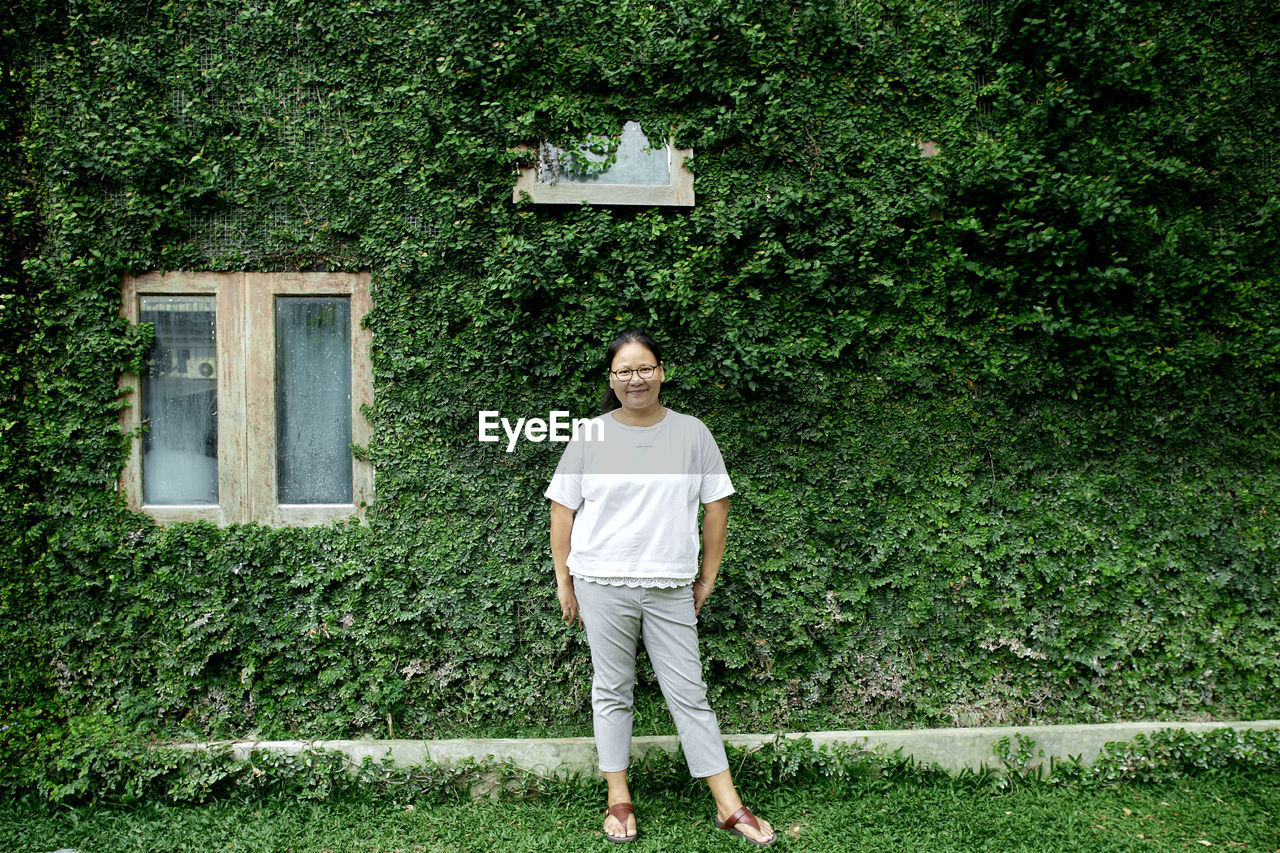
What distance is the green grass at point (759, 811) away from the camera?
3012mm

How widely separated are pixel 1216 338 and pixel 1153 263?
1.91 ft

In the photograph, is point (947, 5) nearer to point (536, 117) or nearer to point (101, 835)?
point (536, 117)

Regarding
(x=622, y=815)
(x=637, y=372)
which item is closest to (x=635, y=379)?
(x=637, y=372)

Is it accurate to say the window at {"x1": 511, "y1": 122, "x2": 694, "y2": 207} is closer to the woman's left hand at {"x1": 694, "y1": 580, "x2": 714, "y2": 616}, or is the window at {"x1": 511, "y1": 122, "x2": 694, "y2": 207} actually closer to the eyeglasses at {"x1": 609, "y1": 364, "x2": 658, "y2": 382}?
the eyeglasses at {"x1": 609, "y1": 364, "x2": 658, "y2": 382}

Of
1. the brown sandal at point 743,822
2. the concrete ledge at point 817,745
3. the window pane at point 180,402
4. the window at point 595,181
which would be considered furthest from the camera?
the window pane at point 180,402

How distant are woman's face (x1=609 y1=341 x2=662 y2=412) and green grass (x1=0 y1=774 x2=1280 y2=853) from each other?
6.20ft

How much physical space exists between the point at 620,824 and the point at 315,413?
2.55 meters

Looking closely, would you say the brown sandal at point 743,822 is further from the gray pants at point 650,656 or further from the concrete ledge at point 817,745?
the concrete ledge at point 817,745

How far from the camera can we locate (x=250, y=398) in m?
3.66

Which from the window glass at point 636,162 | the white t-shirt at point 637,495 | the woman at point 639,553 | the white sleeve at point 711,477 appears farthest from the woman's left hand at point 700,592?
the window glass at point 636,162

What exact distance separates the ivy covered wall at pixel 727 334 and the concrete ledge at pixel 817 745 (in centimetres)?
15

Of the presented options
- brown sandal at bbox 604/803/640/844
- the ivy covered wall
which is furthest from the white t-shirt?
brown sandal at bbox 604/803/640/844

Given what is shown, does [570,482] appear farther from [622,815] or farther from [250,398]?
[250,398]

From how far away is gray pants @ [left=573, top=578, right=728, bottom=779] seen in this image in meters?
2.88
